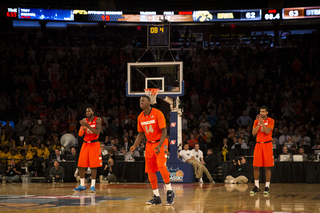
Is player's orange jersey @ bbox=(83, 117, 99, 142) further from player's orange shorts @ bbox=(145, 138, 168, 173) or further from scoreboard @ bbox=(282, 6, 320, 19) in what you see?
scoreboard @ bbox=(282, 6, 320, 19)

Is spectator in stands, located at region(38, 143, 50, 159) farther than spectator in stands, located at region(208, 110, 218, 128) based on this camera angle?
No

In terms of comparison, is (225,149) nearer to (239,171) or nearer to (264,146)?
(239,171)

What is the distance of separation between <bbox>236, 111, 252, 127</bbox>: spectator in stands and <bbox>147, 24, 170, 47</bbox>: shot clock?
→ 23.6 feet

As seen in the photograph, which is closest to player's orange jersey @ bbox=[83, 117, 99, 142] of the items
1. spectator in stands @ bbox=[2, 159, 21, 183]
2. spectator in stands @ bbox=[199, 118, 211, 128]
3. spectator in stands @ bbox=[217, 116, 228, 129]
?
spectator in stands @ bbox=[2, 159, 21, 183]

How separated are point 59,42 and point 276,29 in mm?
14995

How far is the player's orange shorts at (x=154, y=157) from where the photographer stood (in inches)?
312

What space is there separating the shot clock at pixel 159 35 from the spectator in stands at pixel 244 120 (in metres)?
7.19

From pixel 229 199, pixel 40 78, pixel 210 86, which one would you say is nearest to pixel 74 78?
pixel 40 78

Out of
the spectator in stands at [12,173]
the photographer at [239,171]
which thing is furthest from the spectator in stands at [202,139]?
the spectator in stands at [12,173]

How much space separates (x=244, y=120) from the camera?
20500mm

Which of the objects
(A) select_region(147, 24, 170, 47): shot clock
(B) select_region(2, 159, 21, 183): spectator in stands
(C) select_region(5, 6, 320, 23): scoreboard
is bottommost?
(B) select_region(2, 159, 21, 183): spectator in stands

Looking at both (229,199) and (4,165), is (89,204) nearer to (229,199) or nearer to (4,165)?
(229,199)

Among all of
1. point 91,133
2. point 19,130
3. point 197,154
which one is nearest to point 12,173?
point 19,130

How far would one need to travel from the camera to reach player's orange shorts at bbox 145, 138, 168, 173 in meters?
7.92
